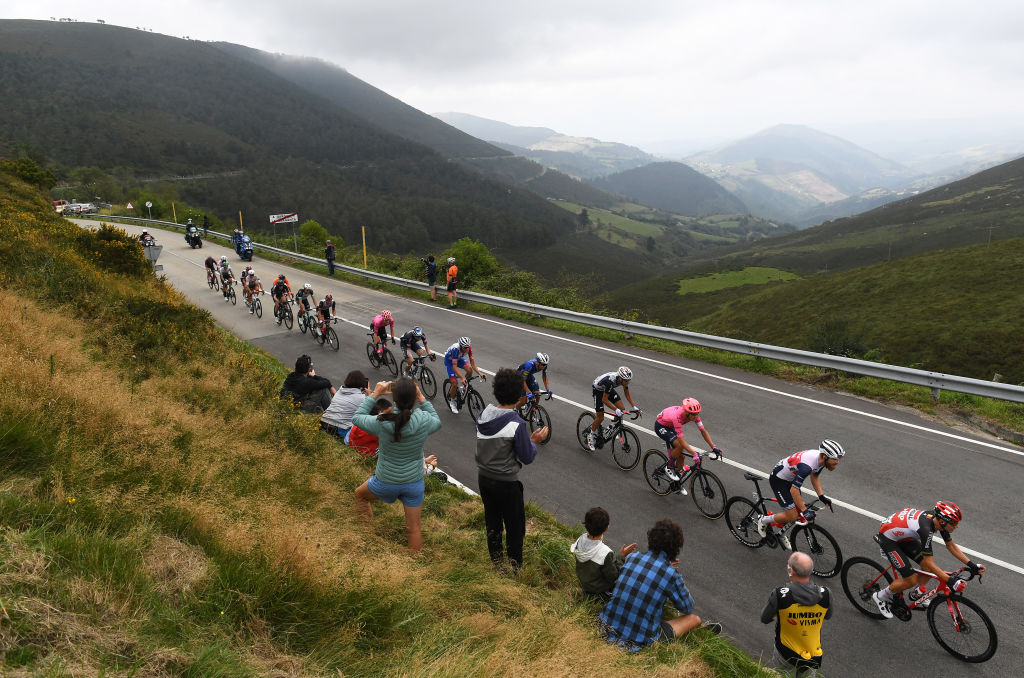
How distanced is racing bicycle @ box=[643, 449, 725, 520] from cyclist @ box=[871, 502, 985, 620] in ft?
6.42

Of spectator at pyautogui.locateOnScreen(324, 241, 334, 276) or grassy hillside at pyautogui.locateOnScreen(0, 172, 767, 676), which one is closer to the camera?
grassy hillside at pyautogui.locateOnScreen(0, 172, 767, 676)

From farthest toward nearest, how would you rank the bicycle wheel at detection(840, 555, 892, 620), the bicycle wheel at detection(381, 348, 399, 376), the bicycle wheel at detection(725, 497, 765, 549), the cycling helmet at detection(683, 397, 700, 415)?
1. the bicycle wheel at detection(381, 348, 399, 376)
2. the cycling helmet at detection(683, 397, 700, 415)
3. the bicycle wheel at detection(725, 497, 765, 549)
4. the bicycle wheel at detection(840, 555, 892, 620)

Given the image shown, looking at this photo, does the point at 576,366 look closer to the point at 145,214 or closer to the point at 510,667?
the point at 510,667

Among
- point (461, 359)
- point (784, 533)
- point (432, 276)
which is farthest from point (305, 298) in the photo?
point (784, 533)

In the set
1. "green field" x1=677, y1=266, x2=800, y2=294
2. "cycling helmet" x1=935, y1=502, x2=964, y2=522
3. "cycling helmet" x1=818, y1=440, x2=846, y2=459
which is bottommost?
"green field" x1=677, y1=266, x2=800, y2=294

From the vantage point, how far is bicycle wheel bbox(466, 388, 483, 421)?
10.8m

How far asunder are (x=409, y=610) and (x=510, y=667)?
0.97 metres

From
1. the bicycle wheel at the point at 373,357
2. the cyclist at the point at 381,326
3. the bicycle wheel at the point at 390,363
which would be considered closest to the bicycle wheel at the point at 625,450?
the cyclist at the point at 381,326

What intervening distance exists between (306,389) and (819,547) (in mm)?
7219

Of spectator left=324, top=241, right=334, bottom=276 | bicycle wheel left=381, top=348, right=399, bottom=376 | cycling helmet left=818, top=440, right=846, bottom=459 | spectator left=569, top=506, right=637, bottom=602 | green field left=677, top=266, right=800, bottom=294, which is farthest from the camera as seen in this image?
green field left=677, top=266, right=800, bottom=294

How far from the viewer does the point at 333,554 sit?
4270 mm

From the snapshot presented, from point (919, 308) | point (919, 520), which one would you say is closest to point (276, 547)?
point (919, 520)

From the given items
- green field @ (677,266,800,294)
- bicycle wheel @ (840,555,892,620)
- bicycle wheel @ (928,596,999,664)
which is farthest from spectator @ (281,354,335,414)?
green field @ (677,266,800,294)

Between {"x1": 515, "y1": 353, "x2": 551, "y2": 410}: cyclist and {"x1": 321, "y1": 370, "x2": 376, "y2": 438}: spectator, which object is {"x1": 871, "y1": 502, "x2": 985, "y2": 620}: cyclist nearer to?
{"x1": 515, "y1": 353, "x2": 551, "y2": 410}: cyclist
